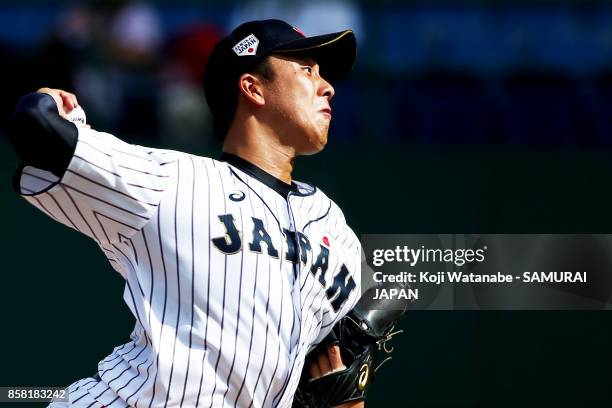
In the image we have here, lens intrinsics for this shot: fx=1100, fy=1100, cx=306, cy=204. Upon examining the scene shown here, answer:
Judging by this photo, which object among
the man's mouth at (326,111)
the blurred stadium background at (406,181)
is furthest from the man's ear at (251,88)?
the blurred stadium background at (406,181)

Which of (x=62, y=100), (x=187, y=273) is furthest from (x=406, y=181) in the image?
(x=62, y=100)

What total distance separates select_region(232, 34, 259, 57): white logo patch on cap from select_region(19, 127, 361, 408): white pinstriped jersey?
1.33ft

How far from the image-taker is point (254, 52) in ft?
10.4

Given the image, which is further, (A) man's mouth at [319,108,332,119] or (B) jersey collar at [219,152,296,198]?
(A) man's mouth at [319,108,332,119]

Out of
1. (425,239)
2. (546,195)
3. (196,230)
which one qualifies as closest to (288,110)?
(196,230)

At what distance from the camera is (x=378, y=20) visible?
6691 mm

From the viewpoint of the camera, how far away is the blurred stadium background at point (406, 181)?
5.49 meters

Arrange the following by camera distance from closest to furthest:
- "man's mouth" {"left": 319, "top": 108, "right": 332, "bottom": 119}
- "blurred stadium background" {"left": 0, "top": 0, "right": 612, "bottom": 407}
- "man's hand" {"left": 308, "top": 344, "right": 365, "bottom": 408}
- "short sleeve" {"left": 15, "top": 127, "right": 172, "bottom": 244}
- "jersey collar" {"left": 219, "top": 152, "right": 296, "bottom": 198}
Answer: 1. "short sleeve" {"left": 15, "top": 127, "right": 172, "bottom": 244}
2. "jersey collar" {"left": 219, "top": 152, "right": 296, "bottom": 198}
3. "man's mouth" {"left": 319, "top": 108, "right": 332, "bottom": 119}
4. "man's hand" {"left": 308, "top": 344, "right": 365, "bottom": 408}
5. "blurred stadium background" {"left": 0, "top": 0, "right": 612, "bottom": 407}

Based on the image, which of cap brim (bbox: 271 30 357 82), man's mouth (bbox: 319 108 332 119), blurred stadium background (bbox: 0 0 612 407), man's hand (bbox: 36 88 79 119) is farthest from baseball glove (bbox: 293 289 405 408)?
blurred stadium background (bbox: 0 0 612 407)

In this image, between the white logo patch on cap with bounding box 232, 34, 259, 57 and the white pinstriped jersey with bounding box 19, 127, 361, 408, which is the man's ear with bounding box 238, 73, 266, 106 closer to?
the white logo patch on cap with bounding box 232, 34, 259, 57

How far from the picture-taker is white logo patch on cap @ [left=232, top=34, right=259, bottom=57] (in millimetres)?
3180

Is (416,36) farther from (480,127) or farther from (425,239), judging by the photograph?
(425,239)

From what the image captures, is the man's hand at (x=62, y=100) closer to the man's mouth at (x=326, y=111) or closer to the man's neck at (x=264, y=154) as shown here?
the man's neck at (x=264, y=154)

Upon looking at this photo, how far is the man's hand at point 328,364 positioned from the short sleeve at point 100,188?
819 mm
